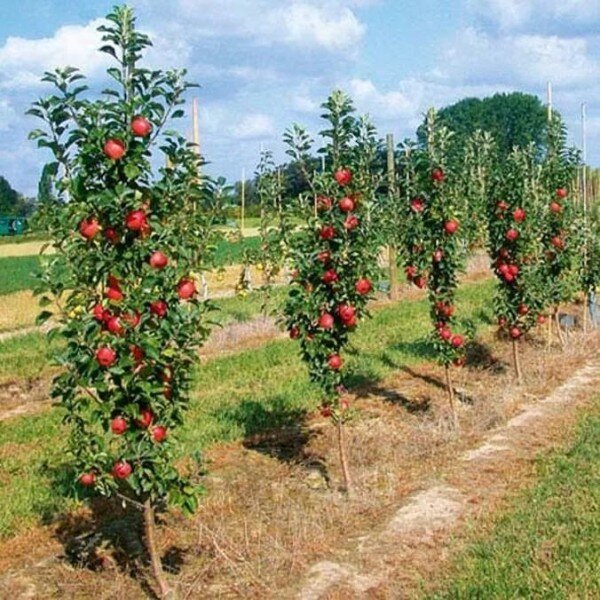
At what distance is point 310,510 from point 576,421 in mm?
3882

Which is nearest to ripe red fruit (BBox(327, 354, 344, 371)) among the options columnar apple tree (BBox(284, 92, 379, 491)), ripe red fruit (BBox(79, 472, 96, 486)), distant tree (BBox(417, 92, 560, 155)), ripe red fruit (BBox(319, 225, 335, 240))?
columnar apple tree (BBox(284, 92, 379, 491))

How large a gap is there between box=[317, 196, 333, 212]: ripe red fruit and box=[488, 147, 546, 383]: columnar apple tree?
4.98 meters

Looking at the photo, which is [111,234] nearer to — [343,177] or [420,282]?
[343,177]

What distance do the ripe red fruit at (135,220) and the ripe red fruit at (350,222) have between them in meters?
2.63

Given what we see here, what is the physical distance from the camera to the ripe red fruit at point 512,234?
1140 centimetres

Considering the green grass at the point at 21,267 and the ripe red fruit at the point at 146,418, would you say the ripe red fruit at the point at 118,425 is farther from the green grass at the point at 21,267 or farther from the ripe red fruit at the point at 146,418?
the green grass at the point at 21,267

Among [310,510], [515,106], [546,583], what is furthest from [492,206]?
[515,106]

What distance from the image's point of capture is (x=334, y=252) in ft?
23.2

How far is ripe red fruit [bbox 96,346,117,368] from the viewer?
463 centimetres

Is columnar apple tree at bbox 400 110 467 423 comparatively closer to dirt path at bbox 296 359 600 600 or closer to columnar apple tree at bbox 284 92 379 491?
dirt path at bbox 296 359 600 600

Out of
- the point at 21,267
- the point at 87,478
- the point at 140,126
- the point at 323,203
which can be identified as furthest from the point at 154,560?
the point at 21,267

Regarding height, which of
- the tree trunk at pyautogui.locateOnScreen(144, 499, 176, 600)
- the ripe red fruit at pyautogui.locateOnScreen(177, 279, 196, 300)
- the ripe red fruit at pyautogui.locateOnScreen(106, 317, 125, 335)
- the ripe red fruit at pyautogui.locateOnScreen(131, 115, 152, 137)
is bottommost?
the tree trunk at pyautogui.locateOnScreen(144, 499, 176, 600)

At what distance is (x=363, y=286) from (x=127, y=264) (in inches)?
107

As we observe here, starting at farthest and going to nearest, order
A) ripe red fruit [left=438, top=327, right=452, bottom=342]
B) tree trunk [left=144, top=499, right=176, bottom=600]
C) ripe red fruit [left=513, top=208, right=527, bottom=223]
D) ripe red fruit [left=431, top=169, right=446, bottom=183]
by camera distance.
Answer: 1. ripe red fruit [left=513, top=208, right=527, bottom=223]
2. ripe red fruit [left=438, top=327, right=452, bottom=342]
3. ripe red fruit [left=431, top=169, right=446, bottom=183]
4. tree trunk [left=144, top=499, right=176, bottom=600]
